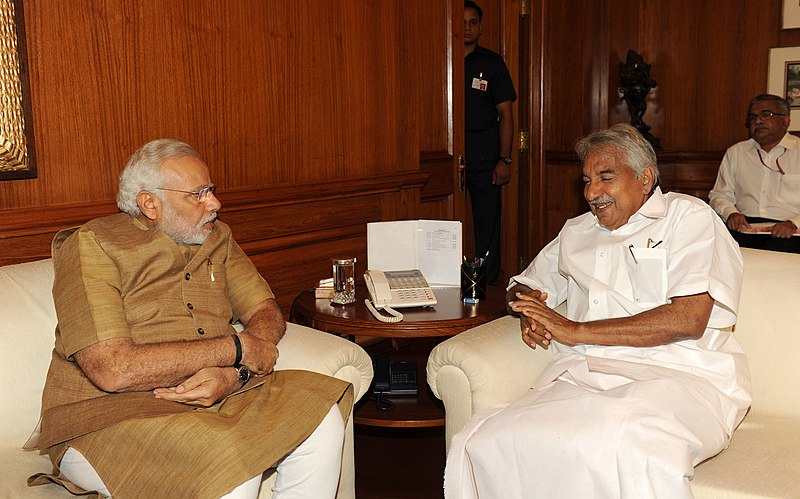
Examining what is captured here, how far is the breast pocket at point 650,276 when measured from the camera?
8.48ft

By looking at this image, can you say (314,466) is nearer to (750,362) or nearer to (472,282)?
(472,282)

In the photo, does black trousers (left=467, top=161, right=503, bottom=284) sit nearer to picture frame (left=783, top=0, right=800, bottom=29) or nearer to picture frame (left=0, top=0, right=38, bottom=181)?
picture frame (left=783, top=0, right=800, bottom=29)

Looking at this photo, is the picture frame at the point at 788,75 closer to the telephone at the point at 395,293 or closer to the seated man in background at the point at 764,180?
the seated man in background at the point at 764,180

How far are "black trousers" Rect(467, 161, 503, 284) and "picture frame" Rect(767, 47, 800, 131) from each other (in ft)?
6.83

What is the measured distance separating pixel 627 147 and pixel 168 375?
1524 mm

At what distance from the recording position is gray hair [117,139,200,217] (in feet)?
8.07

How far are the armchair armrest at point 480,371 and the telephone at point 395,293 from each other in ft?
1.16

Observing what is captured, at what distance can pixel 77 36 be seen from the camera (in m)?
2.96

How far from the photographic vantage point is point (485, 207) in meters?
5.87

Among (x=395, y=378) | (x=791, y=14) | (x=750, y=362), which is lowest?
(x=395, y=378)

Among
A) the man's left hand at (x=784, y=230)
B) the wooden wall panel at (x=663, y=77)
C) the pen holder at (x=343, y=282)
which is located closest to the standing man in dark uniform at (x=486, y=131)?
the wooden wall panel at (x=663, y=77)

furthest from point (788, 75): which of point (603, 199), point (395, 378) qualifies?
point (395, 378)

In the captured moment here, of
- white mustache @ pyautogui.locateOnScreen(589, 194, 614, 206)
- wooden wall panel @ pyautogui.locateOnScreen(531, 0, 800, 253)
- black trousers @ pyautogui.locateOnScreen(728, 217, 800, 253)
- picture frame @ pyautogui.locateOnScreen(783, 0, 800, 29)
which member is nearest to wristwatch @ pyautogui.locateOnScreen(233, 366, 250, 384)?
white mustache @ pyautogui.locateOnScreen(589, 194, 614, 206)

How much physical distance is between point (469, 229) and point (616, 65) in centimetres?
177
